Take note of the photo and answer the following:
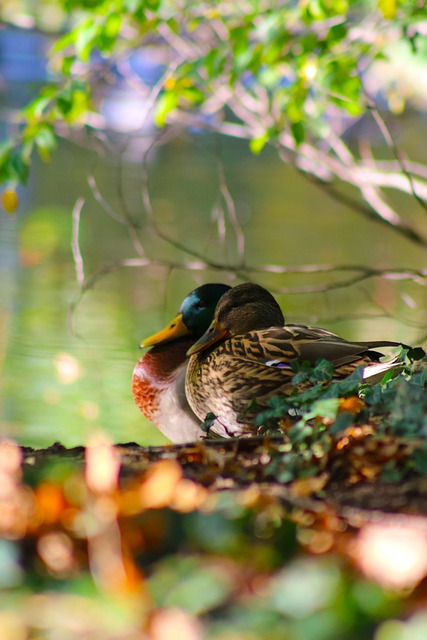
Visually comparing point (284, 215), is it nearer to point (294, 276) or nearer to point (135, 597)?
point (294, 276)

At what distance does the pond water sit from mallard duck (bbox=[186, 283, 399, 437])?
1.18m

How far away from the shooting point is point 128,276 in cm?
862

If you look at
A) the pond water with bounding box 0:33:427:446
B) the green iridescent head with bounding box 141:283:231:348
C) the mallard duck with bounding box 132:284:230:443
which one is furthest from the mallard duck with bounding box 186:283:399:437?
the pond water with bounding box 0:33:427:446

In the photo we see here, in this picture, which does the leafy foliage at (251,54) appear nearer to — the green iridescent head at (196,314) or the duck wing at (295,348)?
the green iridescent head at (196,314)

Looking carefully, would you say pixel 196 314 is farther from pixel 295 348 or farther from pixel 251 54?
pixel 251 54

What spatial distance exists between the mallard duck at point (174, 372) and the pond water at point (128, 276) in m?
0.55

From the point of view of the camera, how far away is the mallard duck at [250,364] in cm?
316

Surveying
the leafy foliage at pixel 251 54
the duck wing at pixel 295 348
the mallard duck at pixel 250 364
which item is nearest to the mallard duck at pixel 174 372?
the mallard duck at pixel 250 364

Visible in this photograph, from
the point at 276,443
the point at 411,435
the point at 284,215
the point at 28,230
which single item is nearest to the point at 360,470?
the point at 411,435

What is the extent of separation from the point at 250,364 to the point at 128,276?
5.51 metres

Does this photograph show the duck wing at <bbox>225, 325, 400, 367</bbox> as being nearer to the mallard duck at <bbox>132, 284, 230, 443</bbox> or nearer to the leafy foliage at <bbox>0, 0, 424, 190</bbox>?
the mallard duck at <bbox>132, 284, 230, 443</bbox>

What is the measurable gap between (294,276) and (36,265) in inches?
89.8

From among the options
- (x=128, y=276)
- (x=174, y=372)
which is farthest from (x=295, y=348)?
(x=128, y=276)

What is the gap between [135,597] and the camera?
151 cm
